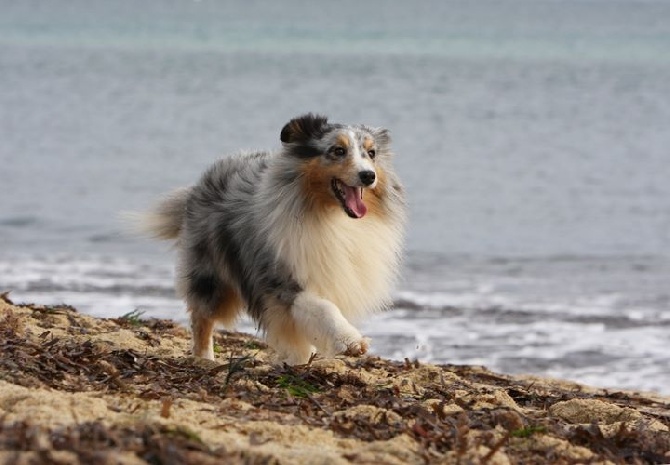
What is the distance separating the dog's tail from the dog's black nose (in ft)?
6.52

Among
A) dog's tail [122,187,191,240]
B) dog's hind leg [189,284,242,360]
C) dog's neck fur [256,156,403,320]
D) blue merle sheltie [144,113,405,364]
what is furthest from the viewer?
dog's tail [122,187,191,240]

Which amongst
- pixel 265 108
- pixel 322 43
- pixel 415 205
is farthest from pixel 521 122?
pixel 322 43

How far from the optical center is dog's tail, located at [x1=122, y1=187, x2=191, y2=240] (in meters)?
8.57

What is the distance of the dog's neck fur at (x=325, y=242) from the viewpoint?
7.10m

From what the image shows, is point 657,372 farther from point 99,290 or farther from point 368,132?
point 99,290

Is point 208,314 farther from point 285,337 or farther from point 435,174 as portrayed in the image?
point 435,174

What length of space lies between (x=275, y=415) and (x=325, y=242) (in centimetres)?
210

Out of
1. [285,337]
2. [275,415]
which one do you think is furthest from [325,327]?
[275,415]

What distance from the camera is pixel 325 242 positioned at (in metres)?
7.15

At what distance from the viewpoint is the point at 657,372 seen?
9.91 metres

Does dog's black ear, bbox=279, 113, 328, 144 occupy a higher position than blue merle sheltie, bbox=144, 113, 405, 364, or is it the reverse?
dog's black ear, bbox=279, 113, 328, 144

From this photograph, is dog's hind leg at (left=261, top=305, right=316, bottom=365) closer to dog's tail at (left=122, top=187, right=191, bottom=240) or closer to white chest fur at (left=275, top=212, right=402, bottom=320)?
white chest fur at (left=275, top=212, right=402, bottom=320)

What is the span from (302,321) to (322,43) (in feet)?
198

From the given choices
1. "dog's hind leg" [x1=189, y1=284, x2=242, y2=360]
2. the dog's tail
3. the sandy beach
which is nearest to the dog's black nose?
the sandy beach
